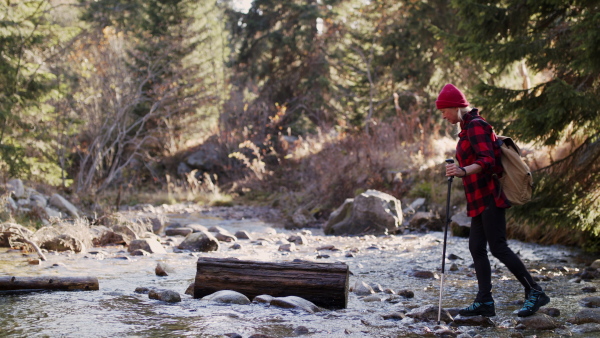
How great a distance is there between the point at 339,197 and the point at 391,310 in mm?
8574

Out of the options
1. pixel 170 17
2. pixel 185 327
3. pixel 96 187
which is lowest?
pixel 185 327

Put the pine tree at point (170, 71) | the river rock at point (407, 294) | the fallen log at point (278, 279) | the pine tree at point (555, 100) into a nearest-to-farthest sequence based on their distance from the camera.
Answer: the fallen log at point (278, 279), the river rock at point (407, 294), the pine tree at point (555, 100), the pine tree at point (170, 71)

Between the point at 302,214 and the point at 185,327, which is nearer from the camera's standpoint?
the point at 185,327

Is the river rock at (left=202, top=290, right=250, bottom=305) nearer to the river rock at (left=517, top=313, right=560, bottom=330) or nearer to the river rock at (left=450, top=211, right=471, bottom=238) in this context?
the river rock at (left=517, top=313, right=560, bottom=330)

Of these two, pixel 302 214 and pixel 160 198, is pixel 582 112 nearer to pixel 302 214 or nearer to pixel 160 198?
pixel 302 214

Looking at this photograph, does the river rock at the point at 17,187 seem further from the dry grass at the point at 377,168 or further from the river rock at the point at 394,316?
the river rock at the point at 394,316

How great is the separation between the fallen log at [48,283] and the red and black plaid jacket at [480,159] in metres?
3.42

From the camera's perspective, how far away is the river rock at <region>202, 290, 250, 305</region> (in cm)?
479

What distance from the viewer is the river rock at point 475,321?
4.11m

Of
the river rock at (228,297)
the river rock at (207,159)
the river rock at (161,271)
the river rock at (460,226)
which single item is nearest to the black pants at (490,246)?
the river rock at (228,297)

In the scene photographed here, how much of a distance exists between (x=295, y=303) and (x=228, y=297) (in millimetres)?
602

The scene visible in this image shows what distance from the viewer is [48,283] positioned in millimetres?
5082

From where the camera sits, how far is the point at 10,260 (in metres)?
6.86

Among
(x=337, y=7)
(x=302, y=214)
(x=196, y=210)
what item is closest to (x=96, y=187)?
(x=196, y=210)
